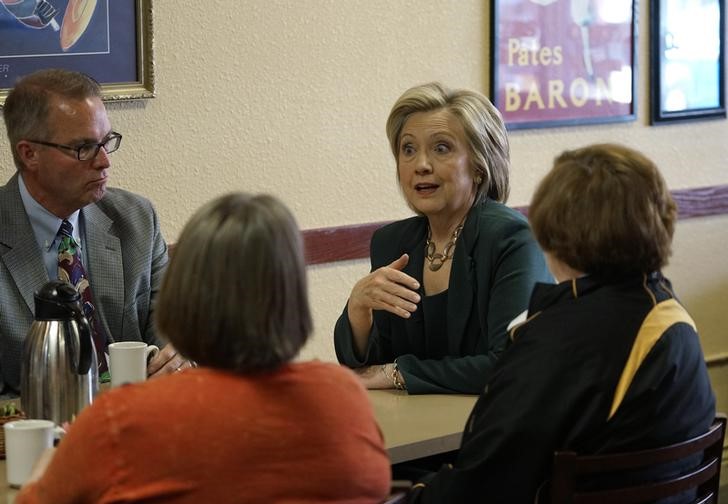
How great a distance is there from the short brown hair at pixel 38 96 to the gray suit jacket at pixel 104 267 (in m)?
0.13

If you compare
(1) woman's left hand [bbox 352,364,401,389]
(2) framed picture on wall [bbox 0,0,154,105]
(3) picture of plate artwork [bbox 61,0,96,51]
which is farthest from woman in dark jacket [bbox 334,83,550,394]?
(3) picture of plate artwork [bbox 61,0,96,51]

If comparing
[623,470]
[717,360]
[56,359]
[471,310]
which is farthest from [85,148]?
[717,360]

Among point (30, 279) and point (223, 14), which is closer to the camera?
point (30, 279)

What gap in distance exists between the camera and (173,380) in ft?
4.74

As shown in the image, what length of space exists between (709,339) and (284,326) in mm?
3666

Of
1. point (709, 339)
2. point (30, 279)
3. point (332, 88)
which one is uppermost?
point (332, 88)

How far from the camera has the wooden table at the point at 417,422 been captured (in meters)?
2.11

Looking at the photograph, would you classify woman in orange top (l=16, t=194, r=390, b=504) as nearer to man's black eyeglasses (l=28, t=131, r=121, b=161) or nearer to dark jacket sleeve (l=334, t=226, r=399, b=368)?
dark jacket sleeve (l=334, t=226, r=399, b=368)

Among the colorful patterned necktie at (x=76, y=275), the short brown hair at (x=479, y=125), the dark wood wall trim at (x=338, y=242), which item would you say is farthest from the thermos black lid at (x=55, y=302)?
the dark wood wall trim at (x=338, y=242)

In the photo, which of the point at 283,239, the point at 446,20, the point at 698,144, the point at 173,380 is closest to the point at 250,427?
the point at 173,380

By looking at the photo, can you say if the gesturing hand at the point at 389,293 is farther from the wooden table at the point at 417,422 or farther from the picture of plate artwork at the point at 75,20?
the picture of plate artwork at the point at 75,20

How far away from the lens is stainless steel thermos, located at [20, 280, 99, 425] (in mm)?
2107

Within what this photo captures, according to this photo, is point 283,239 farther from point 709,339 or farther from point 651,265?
point 709,339

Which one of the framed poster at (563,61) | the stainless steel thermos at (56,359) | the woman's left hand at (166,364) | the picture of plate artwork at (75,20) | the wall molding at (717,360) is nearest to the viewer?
the stainless steel thermos at (56,359)
